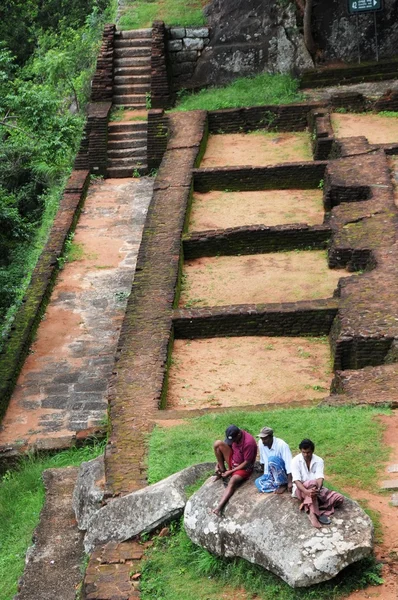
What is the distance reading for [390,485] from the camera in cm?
1064

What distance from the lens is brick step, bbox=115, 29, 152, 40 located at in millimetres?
24297

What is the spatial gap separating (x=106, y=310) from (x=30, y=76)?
36.4 ft

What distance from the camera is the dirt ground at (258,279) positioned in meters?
16.5

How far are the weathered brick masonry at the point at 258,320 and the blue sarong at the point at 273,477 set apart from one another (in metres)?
5.63

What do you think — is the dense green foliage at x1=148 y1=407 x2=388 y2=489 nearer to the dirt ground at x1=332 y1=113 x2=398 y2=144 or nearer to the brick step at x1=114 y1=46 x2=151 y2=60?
the dirt ground at x1=332 y1=113 x2=398 y2=144

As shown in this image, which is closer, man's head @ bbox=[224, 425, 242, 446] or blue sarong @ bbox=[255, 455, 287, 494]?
blue sarong @ bbox=[255, 455, 287, 494]

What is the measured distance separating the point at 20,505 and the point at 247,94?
12.0 meters

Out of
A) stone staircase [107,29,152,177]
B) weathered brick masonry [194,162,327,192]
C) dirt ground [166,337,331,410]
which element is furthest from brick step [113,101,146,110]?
dirt ground [166,337,331,410]

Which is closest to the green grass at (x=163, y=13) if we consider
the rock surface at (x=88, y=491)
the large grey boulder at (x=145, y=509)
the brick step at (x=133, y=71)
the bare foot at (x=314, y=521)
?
the brick step at (x=133, y=71)

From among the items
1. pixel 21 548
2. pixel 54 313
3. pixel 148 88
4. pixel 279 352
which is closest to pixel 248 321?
pixel 279 352

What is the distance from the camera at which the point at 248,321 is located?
1561 centimetres

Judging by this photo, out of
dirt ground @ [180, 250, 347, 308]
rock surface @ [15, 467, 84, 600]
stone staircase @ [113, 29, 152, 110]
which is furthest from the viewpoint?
stone staircase @ [113, 29, 152, 110]

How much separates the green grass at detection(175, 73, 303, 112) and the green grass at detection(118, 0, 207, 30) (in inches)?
60.8

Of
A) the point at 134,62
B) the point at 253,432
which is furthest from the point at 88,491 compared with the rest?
the point at 134,62
